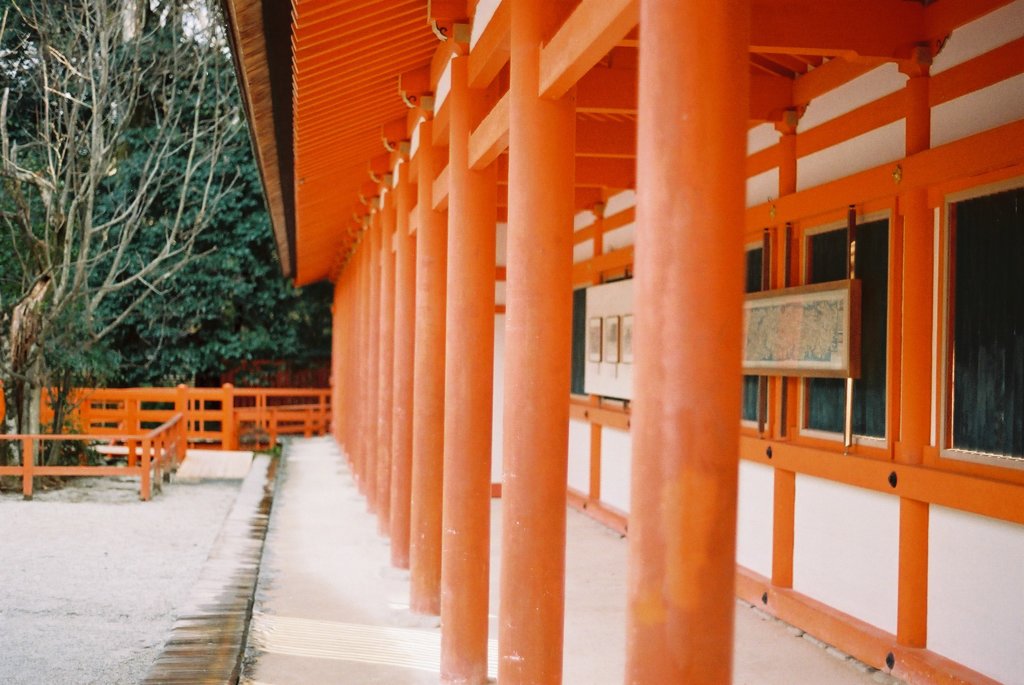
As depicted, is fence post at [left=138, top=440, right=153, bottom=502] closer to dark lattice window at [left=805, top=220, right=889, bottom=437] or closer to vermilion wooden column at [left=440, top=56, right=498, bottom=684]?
vermilion wooden column at [left=440, top=56, right=498, bottom=684]

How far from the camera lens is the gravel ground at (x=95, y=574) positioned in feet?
19.6

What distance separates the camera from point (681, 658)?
7.84 ft

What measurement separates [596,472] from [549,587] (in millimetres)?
6676

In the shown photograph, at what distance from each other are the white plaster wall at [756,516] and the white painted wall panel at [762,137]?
6.81ft

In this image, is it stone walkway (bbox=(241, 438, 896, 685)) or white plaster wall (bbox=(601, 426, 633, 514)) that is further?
white plaster wall (bbox=(601, 426, 633, 514))

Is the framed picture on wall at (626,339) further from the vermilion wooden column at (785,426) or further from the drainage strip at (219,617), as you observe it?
the drainage strip at (219,617)

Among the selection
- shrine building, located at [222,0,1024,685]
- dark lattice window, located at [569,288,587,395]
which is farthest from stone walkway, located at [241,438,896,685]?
dark lattice window, located at [569,288,587,395]

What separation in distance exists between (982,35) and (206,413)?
625 inches

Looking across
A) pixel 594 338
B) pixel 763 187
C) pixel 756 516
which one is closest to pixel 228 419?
pixel 594 338

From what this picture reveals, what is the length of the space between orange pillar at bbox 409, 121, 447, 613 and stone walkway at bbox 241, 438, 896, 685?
295 millimetres

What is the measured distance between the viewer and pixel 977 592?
15.2 ft

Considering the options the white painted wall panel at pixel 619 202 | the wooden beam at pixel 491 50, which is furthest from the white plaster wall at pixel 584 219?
the wooden beam at pixel 491 50

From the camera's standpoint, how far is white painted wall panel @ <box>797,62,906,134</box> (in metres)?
5.43

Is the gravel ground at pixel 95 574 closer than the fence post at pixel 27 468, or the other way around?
the gravel ground at pixel 95 574
